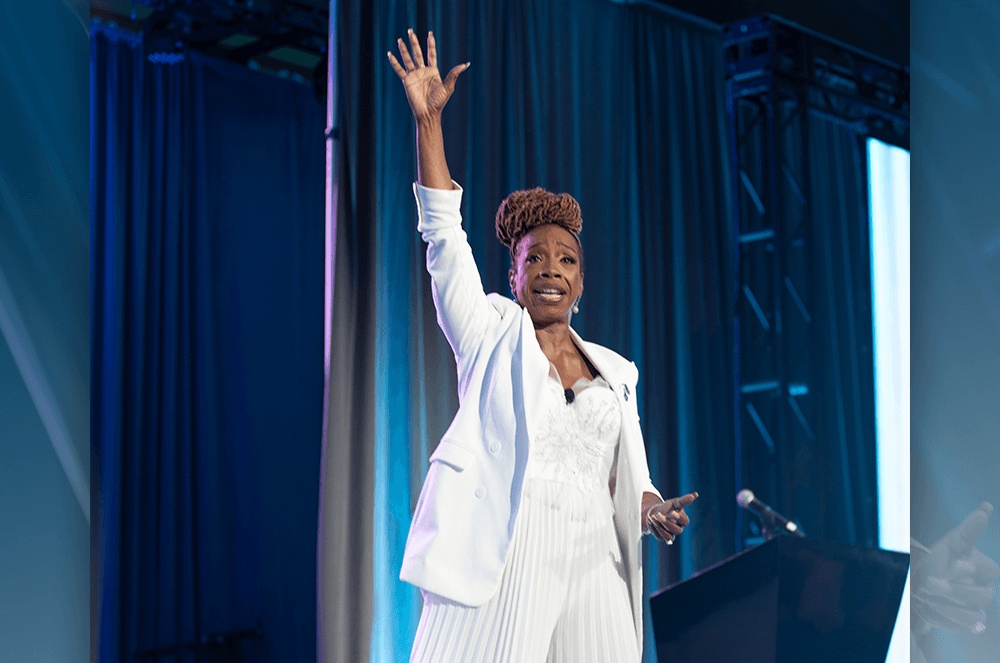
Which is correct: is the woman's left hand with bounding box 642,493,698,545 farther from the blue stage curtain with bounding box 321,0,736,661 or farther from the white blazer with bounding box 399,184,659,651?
the blue stage curtain with bounding box 321,0,736,661

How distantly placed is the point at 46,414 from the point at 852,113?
508cm

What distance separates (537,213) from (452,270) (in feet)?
1.00

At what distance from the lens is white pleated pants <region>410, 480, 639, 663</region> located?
6.26 ft

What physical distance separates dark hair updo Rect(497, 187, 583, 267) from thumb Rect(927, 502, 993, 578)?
188 cm

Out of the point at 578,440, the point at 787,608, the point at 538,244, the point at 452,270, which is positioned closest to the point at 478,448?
the point at 578,440

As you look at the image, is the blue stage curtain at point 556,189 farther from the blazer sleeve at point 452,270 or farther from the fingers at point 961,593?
the blazer sleeve at point 452,270

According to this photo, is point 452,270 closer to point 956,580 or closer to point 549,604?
point 549,604

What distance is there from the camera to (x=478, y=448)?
6.42 ft

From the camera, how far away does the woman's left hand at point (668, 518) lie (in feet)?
6.40

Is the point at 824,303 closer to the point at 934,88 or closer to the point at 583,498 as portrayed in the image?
the point at 934,88

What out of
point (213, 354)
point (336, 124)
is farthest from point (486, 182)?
point (213, 354)

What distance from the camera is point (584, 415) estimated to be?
2.11m

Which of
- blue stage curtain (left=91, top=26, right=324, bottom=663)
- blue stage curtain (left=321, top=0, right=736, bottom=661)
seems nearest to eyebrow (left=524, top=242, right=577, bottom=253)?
blue stage curtain (left=321, top=0, right=736, bottom=661)

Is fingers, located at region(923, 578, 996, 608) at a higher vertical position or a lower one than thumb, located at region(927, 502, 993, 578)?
lower
